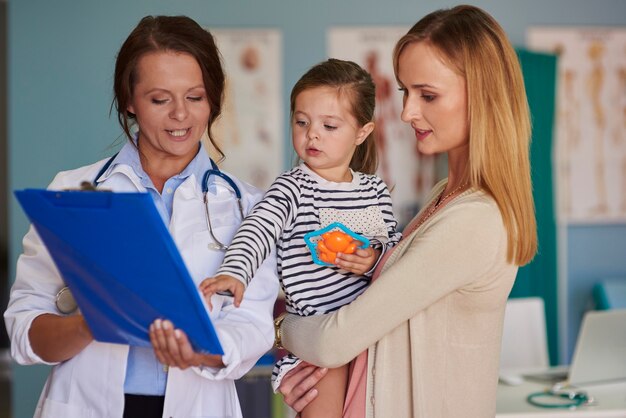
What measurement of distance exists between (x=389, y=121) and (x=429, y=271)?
331cm

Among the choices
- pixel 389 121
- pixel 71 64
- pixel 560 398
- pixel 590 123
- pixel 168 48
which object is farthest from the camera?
pixel 590 123

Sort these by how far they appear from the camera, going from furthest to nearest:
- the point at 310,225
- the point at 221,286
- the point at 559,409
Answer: the point at 559,409, the point at 310,225, the point at 221,286

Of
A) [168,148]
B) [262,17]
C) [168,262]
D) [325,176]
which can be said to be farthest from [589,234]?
[168,262]

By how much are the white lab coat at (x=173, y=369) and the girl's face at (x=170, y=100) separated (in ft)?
0.32

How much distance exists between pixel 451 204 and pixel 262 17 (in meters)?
3.35

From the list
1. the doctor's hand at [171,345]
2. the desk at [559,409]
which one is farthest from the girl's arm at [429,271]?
the desk at [559,409]

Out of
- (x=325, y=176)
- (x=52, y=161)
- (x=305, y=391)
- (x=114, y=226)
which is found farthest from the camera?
(x=52, y=161)

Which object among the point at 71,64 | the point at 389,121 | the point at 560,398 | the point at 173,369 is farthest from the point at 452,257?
the point at 71,64

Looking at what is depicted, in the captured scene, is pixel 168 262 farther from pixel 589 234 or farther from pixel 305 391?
pixel 589 234

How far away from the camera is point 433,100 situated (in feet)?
5.61

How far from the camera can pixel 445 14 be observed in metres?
1.77

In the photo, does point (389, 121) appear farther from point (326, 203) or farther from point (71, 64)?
point (326, 203)

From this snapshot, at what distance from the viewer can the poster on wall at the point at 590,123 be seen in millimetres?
4996

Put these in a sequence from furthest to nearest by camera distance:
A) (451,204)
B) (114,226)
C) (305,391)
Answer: (305,391)
(451,204)
(114,226)
